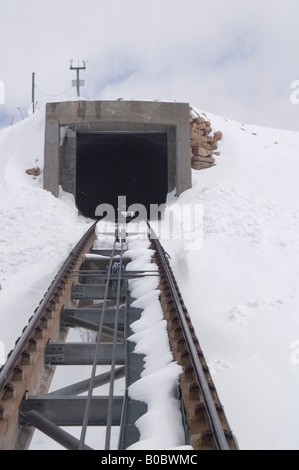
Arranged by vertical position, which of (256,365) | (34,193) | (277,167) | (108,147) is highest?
(108,147)

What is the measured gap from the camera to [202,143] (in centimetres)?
1872

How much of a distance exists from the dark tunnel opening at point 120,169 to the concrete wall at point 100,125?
1.20m

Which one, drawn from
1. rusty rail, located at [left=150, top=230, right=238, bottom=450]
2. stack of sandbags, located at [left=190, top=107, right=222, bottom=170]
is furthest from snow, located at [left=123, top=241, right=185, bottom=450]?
stack of sandbags, located at [left=190, top=107, right=222, bottom=170]

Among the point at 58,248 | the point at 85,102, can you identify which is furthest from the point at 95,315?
the point at 85,102

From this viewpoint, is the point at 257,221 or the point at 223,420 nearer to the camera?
the point at 223,420

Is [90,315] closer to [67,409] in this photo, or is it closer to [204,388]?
[67,409]

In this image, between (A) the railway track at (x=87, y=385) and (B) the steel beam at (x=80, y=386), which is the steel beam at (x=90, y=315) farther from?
(B) the steel beam at (x=80, y=386)

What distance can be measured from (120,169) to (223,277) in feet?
56.6

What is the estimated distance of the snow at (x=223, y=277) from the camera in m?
4.79

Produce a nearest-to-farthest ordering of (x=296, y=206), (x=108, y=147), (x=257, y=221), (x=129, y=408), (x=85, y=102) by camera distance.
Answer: (x=129, y=408) < (x=257, y=221) < (x=296, y=206) < (x=85, y=102) < (x=108, y=147)

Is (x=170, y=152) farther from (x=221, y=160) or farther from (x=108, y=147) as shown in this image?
(x=108, y=147)

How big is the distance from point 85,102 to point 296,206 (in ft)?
29.7

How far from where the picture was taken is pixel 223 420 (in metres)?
3.22

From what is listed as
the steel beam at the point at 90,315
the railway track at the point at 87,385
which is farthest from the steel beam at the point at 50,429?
the steel beam at the point at 90,315
